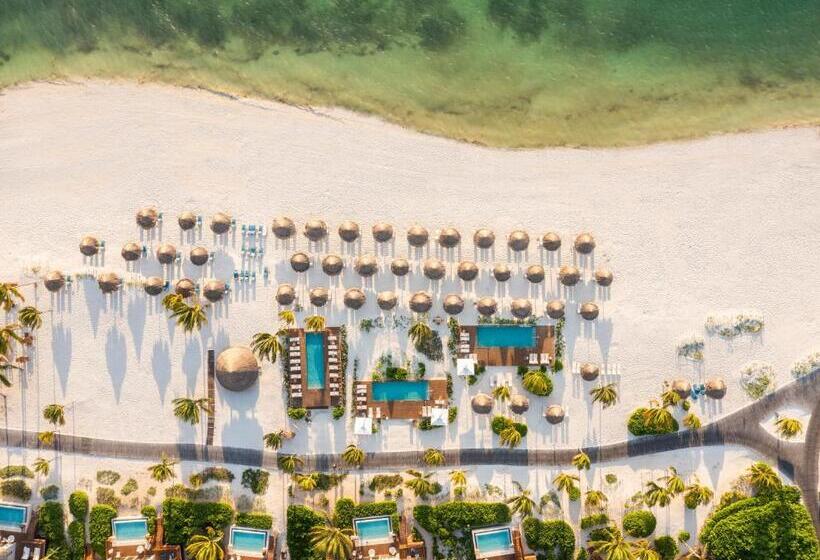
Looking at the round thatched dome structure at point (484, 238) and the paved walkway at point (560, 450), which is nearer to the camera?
the round thatched dome structure at point (484, 238)

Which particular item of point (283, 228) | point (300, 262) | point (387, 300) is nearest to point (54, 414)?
point (300, 262)

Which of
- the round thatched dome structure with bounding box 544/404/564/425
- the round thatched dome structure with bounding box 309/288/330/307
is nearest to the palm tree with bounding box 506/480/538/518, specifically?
the round thatched dome structure with bounding box 544/404/564/425

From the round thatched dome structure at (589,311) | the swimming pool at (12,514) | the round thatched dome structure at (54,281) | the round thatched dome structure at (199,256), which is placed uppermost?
the round thatched dome structure at (199,256)

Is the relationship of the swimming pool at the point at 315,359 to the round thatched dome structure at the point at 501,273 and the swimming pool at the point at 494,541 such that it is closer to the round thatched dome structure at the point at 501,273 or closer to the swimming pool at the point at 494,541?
the round thatched dome structure at the point at 501,273

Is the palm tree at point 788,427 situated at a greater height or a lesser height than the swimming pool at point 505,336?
lesser

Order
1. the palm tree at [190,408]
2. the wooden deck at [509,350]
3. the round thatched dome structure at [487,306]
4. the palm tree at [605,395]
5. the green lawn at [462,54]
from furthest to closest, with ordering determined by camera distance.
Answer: the green lawn at [462,54] → the wooden deck at [509,350] → the round thatched dome structure at [487,306] → the palm tree at [605,395] → the palm tree at [190,408]

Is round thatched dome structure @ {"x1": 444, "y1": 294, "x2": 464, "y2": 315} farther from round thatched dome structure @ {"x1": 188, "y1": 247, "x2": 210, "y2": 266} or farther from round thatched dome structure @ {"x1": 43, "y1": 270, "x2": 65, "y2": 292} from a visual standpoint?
round thatched dome structure @ {"x1": 43, "y1": 270, "x2": 65, "y2": 292}

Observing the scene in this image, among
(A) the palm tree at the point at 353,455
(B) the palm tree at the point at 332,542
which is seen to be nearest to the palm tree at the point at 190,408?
(A) the palm tree at the point at 353,455
